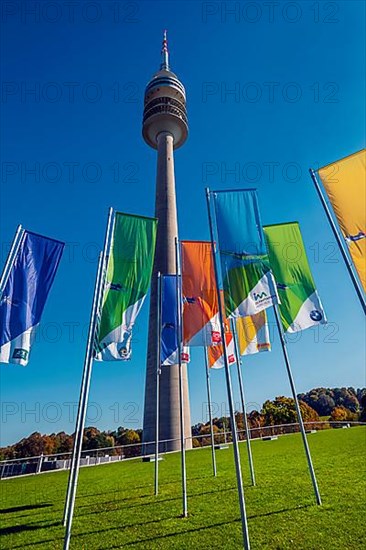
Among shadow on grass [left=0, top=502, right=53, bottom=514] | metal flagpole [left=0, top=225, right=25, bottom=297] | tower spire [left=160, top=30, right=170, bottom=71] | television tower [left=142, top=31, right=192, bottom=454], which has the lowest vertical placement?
shadow on grass [left=0, top=502, right=53, bottom=514]

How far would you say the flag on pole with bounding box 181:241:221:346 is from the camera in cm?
1247

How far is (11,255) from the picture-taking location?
35.6 feet

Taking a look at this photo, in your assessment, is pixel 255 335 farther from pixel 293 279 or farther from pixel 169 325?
pixel 169 325

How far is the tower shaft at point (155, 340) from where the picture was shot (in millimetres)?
34625

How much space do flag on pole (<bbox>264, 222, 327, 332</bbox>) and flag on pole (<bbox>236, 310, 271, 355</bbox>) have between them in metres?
1.75

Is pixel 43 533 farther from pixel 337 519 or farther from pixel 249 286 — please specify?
pixel 249 286

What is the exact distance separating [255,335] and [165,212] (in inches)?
1260

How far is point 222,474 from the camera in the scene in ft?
52.4

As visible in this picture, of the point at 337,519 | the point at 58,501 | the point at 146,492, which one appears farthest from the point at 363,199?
the point at 58,501

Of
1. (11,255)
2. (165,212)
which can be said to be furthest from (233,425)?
(165,212)

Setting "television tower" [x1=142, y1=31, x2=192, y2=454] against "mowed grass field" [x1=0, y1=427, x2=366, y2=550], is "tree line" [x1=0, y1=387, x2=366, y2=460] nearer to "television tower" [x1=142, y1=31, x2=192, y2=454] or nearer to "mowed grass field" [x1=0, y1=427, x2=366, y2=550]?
"television tower" [x1=142, y1=31, x2=192, y2=454]

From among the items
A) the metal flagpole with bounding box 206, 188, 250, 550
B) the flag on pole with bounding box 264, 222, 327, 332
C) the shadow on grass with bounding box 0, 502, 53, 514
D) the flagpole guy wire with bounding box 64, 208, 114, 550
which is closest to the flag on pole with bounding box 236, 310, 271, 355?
the flag on pole with bounding box 264, 222, 327, 332

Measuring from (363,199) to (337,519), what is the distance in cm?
781

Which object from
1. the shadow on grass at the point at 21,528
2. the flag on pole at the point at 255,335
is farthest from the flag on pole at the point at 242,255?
the shadow on grass at the point at 21,528
